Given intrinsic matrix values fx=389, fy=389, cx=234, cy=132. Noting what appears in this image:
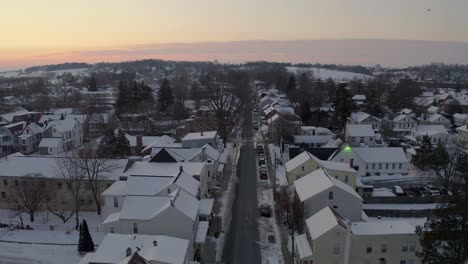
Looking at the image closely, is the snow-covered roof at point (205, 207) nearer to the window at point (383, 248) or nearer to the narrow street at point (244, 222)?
the narrow street at point (244, 222)

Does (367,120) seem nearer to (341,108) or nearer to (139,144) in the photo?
(341,108)

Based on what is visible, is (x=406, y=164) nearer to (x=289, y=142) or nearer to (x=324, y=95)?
(x=289, y=142)

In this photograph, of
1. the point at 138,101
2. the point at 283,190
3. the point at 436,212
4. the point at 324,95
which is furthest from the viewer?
the point at 324,95

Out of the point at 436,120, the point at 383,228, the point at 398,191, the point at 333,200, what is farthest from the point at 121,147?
the point at 436,120

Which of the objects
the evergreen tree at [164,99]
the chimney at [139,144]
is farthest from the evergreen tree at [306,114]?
the chimney at [139,144]

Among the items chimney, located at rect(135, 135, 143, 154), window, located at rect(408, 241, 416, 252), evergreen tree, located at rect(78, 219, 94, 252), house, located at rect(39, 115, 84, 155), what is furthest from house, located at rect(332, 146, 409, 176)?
house, located at rect(39, 115, 84, 155)

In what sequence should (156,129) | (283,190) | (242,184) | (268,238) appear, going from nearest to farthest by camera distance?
(268,238) < (283,190) < (242,184) < (156,129)

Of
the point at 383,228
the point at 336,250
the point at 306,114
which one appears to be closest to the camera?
the point at 336,250

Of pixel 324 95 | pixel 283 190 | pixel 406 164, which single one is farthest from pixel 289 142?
pixel 324 95
